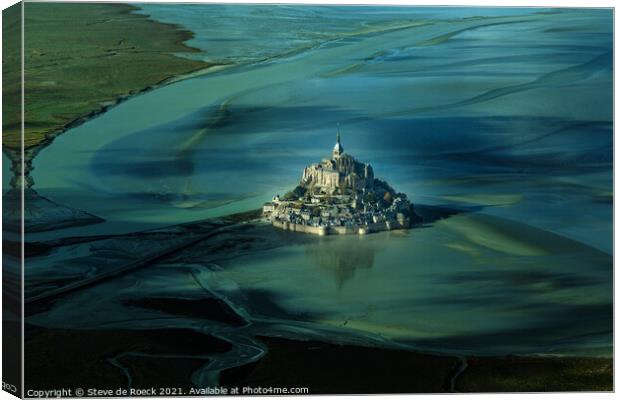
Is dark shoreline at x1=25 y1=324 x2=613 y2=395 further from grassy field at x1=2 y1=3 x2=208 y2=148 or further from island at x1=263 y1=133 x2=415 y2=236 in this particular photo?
grassy field at x1=2 y1=3 x2=208 y2=148

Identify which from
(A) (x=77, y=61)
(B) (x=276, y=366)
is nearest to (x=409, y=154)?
(B) (x=276, y=366)

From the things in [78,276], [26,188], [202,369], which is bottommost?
[202,369]

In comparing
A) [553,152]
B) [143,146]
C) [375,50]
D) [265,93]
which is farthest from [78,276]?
[553,152]

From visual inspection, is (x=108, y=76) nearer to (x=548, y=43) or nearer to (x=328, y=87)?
(x=328, y=87)

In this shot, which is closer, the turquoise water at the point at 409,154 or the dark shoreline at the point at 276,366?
the dark shoreline at the point at 276,366

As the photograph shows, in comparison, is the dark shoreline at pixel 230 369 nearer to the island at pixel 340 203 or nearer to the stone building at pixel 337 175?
the island at pixel 340 203

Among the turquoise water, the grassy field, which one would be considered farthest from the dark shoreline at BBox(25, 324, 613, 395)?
the grassy field

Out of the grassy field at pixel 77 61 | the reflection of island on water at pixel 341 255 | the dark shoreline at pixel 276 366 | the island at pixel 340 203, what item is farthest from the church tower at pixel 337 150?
the dark shoreline at pixel 276 366
